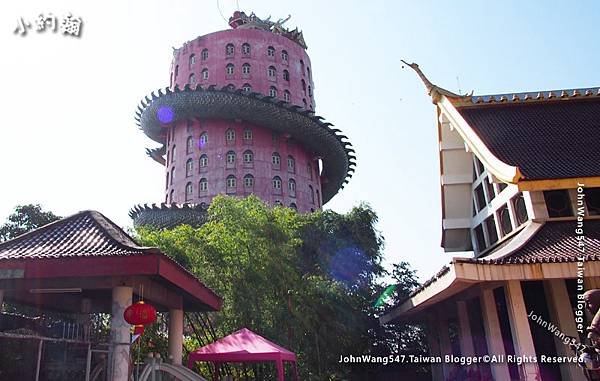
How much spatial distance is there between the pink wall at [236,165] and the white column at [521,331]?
25.3m

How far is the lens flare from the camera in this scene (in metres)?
35.5

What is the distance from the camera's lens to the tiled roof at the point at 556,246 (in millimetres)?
9453

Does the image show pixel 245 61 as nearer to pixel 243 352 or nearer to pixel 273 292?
pixel 273 292

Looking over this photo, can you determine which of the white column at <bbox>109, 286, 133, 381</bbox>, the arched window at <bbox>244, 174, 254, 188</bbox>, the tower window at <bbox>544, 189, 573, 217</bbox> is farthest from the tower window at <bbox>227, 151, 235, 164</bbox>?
the white column at <bbox>109, 286, 133, 381</bbox>

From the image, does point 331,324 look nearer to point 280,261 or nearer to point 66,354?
point 280,261

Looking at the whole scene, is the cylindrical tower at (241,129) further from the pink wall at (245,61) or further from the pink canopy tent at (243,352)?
the pink canopy tent at (243,352)

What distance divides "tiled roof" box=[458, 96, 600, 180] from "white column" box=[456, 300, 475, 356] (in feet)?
14.2

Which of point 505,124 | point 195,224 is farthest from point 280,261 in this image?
point 195,224

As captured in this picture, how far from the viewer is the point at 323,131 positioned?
1449 inches

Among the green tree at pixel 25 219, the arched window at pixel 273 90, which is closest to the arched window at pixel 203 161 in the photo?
the arched window at pixel 273 90

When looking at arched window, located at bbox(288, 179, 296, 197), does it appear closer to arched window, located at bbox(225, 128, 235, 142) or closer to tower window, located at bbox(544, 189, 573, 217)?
arched window, located at bbox(225, 128, 235, 142)

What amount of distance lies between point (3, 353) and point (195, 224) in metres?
21.7

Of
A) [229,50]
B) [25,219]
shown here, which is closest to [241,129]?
[229,50]

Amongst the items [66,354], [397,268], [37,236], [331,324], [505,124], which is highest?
[505,124]
